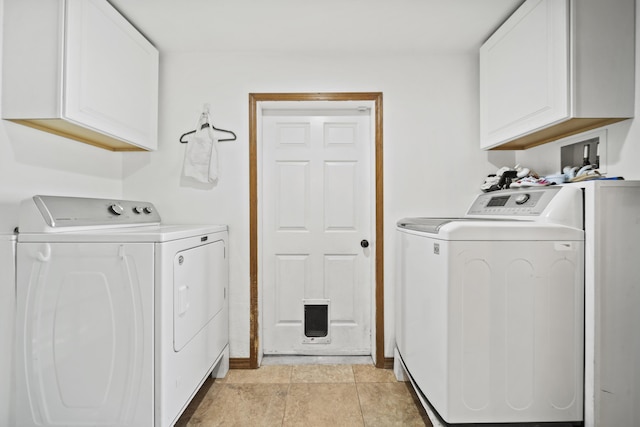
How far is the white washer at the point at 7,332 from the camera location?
137 cm

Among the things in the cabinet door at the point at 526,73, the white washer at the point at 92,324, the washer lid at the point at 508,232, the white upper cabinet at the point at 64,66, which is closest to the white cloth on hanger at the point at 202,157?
the white upper cabinet at the point at 64,66

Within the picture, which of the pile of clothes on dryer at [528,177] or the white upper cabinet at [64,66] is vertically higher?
the white upper cabinet at [64,66]

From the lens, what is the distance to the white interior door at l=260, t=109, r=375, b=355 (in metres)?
2.41

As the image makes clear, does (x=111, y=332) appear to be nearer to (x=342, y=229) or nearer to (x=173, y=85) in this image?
(x=342, y=229)

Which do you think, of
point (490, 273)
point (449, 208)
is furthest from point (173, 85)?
point (490, 273)

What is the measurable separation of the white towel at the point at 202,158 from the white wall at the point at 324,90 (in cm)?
8

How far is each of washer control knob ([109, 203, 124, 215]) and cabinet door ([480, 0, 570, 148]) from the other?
7.48 feet

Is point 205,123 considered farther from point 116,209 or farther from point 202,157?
point 116,209

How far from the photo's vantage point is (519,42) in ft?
5.72

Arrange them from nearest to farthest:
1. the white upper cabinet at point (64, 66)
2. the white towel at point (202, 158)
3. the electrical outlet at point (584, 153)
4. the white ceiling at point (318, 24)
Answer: the white upper cabinet at point (64, 66) < the electrical outlet at point (584, 153) < the white ceiling at point (318, 24) < the white towel at point (202, 158)

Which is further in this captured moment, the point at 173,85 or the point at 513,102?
the point at 173,85

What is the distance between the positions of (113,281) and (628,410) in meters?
2.20

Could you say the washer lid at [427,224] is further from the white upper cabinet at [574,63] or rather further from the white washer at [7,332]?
the white washer at [7,332]

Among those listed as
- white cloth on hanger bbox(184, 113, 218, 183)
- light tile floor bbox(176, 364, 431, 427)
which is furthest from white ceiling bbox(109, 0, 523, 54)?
light tile floor bbox(176, 364, 431, 427)
